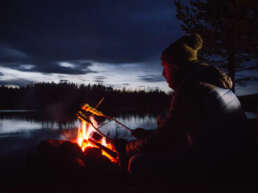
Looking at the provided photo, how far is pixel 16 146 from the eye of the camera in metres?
8.09

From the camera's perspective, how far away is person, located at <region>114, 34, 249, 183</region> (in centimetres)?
212

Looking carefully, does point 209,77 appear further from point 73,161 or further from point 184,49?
point 73,161

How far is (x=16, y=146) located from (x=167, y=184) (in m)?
7.56

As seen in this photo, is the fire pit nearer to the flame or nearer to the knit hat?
the flame

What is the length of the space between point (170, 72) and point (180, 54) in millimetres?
307

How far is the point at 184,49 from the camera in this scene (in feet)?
8.23

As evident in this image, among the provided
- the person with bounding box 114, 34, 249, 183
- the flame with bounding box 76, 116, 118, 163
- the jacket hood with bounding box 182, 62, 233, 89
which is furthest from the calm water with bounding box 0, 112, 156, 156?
the jacket hood with bounding box 182, 62, 233, 89

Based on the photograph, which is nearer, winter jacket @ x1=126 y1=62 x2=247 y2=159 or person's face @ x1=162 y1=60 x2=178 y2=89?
winter jacket @ x1=126 y1=62 x2=247 y2=159

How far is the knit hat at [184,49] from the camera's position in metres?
2.52

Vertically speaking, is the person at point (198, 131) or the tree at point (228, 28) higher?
the tree at point (228, 28)

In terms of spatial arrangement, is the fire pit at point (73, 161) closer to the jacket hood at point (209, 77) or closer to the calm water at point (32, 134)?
the calm water at point (32, 134)

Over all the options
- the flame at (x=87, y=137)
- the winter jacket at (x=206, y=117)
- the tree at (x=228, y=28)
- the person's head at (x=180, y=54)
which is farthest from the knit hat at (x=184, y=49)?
the tree at (x=228, y=28)

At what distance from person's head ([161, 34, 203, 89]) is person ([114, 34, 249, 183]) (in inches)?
0.5

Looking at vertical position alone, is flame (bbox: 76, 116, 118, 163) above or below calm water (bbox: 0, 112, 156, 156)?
above
